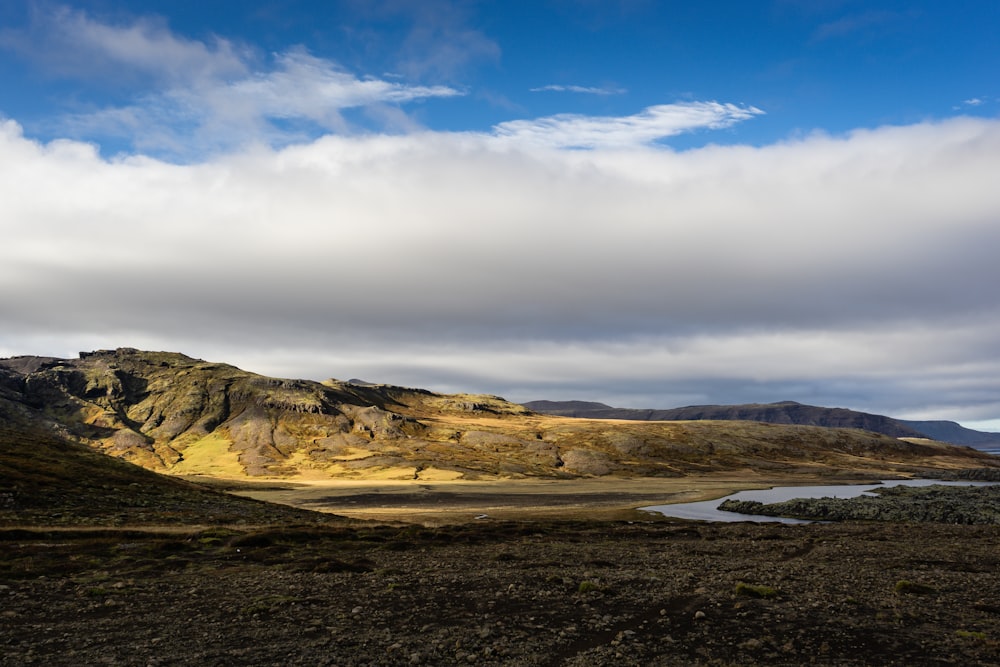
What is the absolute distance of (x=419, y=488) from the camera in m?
152

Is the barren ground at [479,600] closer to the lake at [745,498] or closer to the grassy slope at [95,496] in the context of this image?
the grassy slope at [95,496]

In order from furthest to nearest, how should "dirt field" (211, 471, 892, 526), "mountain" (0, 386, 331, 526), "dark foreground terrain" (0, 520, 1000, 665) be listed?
"dirt field" (211, 471, 892, 526) → "mountain" (0, 386, 331, 526) → "dark foreground terrain" (0, 520, 1000, 665)

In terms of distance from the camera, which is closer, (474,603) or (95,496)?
(474,603)

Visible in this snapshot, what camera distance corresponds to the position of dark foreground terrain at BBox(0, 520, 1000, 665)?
20.0 m

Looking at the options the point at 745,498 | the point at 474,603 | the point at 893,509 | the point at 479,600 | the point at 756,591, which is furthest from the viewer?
the point at 745,498

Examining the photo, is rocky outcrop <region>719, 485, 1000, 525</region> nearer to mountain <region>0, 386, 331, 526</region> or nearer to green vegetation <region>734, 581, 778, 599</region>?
mountain <region>0, 386, 331, 526</region>

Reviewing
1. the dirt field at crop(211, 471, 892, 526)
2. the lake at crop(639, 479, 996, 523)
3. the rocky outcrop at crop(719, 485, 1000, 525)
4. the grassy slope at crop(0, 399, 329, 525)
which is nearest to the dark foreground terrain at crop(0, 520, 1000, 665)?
the grassy slope at crop(0, 399, 329, 525)

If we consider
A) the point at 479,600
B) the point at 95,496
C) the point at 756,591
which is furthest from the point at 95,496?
the point at 756,591

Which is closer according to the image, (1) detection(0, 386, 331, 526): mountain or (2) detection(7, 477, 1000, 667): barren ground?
(2) detection(7, 477, 1000, 667): barren ground

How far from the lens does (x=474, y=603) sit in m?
26.7

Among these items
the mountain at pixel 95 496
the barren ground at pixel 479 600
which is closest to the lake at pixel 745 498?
the barren ground at pixel 479 600

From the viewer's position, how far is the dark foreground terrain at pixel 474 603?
1995 centimetres

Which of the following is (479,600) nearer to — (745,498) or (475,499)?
(475,499)

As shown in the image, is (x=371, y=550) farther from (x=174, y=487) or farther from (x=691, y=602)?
(x=174, y=487)
